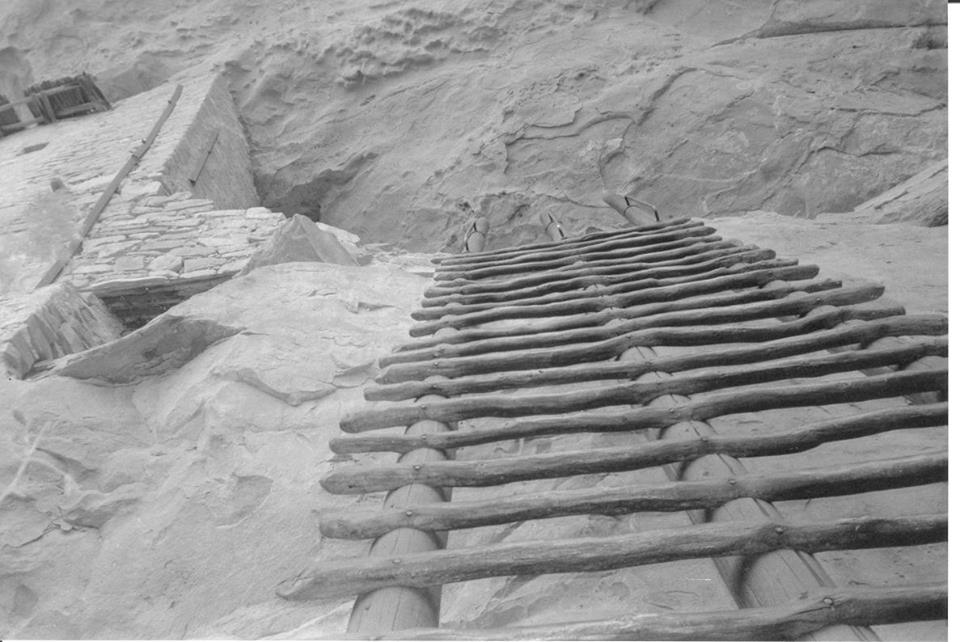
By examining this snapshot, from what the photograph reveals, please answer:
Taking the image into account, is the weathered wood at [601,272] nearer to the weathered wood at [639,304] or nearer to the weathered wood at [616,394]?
the weathered wood at [639,304]

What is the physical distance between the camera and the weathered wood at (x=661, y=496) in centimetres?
155

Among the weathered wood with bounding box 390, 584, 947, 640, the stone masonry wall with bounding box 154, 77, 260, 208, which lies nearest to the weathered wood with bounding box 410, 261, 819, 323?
the weathered wood with bounding box 390, 584, 947, 640

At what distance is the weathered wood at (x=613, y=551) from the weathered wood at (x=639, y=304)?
1.28 meters

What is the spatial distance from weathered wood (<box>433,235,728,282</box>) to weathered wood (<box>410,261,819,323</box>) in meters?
0.37

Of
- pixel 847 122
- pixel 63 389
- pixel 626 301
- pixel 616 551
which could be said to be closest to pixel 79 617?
pixel 63 389

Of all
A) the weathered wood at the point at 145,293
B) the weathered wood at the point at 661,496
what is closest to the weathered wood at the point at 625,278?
the weathered wood at the point at 661,496

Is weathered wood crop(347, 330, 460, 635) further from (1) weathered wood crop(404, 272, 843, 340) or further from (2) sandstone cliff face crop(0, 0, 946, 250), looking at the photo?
(2) sandstone cliff face crop(0, 0, 946, 250)

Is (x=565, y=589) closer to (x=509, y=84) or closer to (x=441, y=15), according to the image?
(x=509, y=84)

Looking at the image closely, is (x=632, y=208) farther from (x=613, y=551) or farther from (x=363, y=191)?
(x=613, y=551)

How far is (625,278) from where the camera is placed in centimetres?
328

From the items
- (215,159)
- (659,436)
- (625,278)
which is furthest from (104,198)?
(659,436)

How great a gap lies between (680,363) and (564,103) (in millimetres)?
5777

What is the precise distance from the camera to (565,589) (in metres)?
1.66

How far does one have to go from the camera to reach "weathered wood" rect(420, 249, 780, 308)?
3152mm
